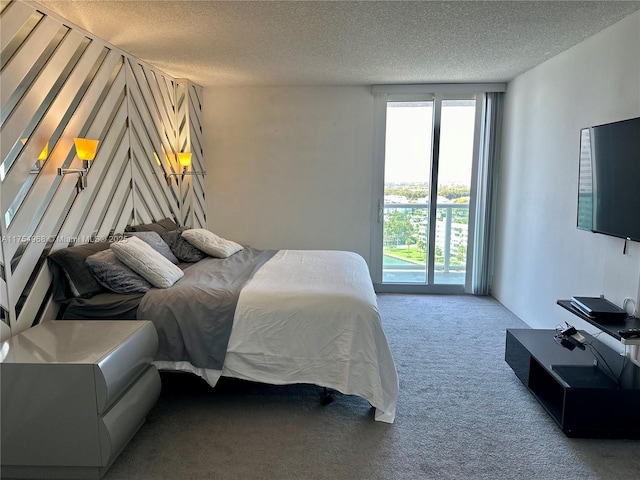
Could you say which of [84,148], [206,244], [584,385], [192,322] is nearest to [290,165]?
[206,244]

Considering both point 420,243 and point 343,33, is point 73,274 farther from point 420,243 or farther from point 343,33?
point 420,243

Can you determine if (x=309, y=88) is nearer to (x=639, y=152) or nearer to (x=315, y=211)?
(x=315, y=211)

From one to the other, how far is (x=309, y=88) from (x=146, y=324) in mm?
3612

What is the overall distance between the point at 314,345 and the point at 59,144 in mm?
2120

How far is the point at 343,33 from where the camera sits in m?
3.06

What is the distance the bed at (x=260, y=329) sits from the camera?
2.46 m

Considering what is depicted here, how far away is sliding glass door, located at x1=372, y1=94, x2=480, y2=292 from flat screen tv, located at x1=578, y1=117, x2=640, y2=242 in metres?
2.02

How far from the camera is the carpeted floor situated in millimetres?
2049

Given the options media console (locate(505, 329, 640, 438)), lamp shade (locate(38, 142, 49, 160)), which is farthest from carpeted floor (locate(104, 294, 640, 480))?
lamp shade (locate(38, 142, 49, 160))

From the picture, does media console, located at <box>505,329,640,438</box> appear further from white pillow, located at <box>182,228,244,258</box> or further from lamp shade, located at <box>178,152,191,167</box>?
lamp shade, located at <box>178,152,191,167</box>

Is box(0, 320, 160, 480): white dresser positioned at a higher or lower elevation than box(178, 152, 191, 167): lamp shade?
lower

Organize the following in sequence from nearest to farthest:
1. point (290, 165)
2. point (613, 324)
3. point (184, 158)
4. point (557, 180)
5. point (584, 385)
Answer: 1. point (584, 385)
2. point (613, 324)
3. point (557, 180)
4. point (184, 158)
5. point (290, 165)

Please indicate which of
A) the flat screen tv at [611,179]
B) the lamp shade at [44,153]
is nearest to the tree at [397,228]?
the flat screen tv at [611,179]

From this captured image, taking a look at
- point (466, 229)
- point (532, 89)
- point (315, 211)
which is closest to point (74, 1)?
point (315, 211)
